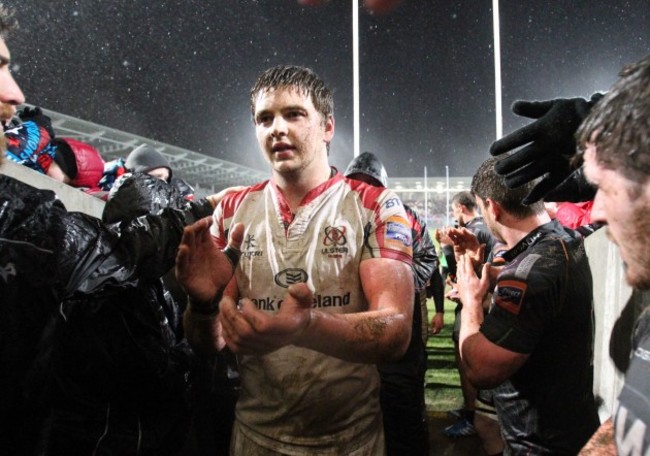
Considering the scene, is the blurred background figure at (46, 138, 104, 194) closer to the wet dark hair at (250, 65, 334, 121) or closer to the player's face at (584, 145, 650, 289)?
the wet dark hair at (250, 65, 334, 121)

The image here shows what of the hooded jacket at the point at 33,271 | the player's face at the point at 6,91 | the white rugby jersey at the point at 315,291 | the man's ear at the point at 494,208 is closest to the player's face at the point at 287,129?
the white rugby jersey at the point at 315,291

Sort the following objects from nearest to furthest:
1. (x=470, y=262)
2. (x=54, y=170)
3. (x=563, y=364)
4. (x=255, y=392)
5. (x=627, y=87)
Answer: (x=627, y=87)
(x=255, y=392)
(x=563, y=364)
(x=470, y=262)
(x=54, y=170)

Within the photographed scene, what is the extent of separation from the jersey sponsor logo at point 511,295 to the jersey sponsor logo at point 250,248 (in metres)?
1.05

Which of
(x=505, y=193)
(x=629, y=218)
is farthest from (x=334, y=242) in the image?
(x=505, y=193)

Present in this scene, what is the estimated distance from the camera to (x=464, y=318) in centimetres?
217

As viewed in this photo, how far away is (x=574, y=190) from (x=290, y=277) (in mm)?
1181

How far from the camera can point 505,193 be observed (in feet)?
7.84

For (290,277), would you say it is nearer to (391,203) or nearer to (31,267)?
(391,203)

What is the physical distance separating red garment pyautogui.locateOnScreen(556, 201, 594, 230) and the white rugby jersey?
352 cm

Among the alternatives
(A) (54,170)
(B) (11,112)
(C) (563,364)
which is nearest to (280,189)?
(B) (11,112)

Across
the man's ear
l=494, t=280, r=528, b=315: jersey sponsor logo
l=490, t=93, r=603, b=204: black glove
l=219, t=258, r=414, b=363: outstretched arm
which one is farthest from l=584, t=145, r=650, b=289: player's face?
the man's ear

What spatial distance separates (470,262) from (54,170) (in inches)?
A: 117

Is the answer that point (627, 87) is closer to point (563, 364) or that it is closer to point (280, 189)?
point (280, 189)

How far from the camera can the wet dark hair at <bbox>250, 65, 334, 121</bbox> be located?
71.2 inches
